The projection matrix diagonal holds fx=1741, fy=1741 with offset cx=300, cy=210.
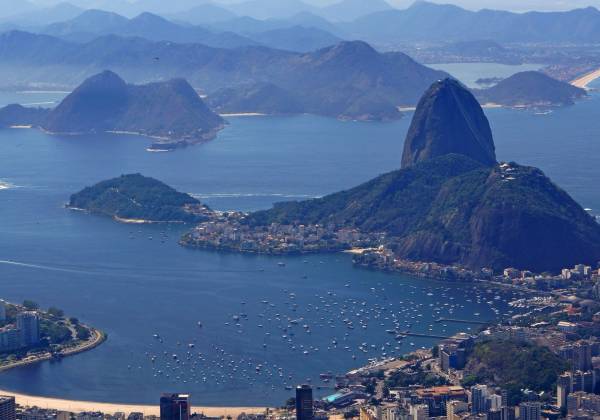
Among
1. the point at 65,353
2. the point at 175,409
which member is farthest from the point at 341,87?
the point at 175,409

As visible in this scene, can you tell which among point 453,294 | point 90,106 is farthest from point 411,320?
point 90,106

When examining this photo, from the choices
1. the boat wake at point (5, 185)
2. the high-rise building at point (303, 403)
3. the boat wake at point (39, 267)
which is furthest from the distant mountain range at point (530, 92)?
the high-rise building at point (303, 403)

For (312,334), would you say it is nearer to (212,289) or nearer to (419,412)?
(212,289)

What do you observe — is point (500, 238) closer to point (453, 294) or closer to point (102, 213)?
point (453, 294)

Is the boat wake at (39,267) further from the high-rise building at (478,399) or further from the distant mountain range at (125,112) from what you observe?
the distant mountain range at (125,112)

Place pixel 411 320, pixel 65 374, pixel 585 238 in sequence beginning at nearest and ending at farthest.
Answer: pixel 65 374 → pixel 411 320 → pixel 585 238
